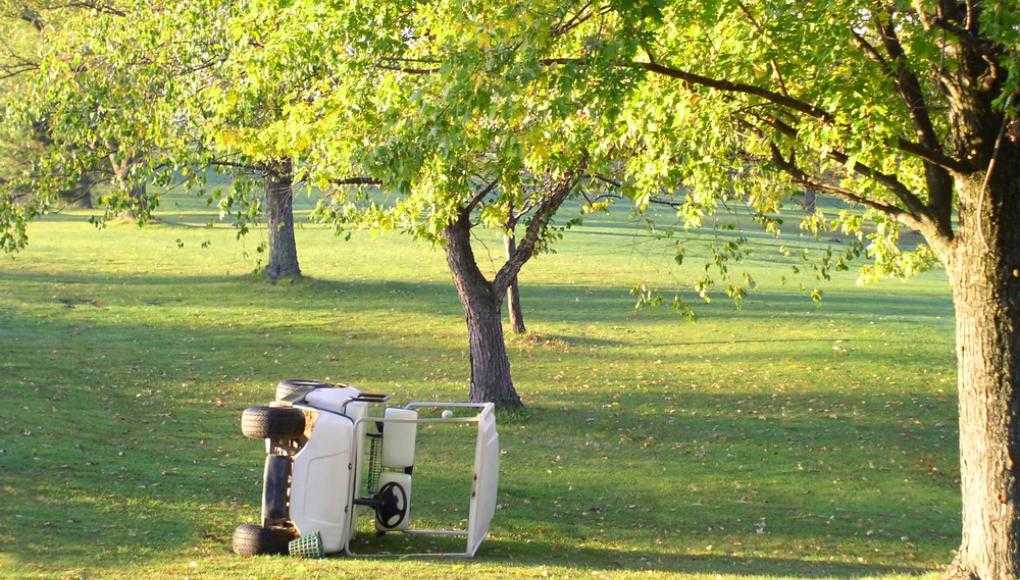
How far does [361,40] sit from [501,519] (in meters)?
5.38

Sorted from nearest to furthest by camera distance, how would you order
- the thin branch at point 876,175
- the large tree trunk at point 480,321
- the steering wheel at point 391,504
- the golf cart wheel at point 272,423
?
1. the thin branch at point 876,175
2. the golf cart wheel at point 272,423
3. the steering wheel at point 391,504
4. the large tree trunk at point 480,321

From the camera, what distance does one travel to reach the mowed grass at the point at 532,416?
39.3 ft

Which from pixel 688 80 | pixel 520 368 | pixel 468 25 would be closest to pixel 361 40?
pixel 468 25

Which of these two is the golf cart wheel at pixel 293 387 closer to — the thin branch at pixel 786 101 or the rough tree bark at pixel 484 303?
the thin branch at pixel 786 101

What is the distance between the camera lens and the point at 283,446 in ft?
33.5

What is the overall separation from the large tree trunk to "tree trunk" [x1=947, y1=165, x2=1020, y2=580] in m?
9.58

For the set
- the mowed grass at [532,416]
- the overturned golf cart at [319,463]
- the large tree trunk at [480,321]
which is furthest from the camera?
the large tree trunk at [480,321]

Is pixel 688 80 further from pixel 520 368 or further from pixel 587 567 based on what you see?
pixel 520 368

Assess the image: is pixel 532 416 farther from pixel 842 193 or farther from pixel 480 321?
pixel 842 193

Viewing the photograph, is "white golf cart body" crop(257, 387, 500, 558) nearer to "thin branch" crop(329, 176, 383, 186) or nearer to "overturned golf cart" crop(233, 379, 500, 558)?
"overturned golf cart" crop(233, 379, 500, 558)

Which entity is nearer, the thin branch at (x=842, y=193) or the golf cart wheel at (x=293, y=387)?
the thin branch at (x=842, y=193)

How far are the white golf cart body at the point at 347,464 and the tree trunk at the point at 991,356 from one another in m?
4.01

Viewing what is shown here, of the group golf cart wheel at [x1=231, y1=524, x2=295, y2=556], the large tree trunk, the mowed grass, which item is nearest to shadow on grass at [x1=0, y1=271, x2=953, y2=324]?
the mowed grass

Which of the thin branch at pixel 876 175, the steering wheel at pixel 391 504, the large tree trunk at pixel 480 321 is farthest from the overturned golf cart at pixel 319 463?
the large tree trunk at pixel 480 321
